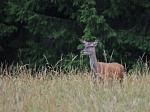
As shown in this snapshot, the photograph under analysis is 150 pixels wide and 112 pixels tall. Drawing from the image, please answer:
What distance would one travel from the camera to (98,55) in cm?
1595

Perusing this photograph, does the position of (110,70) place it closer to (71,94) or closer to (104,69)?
(104,69)

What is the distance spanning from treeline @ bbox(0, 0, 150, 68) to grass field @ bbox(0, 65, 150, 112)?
6870mm

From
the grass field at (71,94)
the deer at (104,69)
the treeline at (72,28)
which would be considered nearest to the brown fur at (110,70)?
the deer at (104,69)

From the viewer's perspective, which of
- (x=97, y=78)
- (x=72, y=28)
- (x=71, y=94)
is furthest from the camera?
(x=72, y=28)

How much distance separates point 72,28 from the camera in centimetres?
1694

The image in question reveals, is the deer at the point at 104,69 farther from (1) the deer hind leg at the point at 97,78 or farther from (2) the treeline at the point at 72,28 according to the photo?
(2) the treeline at the point at 72,28

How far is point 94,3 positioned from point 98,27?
28.5 inches

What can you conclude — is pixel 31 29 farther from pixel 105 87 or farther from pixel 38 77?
pixel 105 87

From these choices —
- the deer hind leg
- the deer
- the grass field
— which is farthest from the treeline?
the grass field

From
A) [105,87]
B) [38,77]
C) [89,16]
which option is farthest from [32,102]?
[89,16]

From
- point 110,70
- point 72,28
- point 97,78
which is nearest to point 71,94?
point 97,78

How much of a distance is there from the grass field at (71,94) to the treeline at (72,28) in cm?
687

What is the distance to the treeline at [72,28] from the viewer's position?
15961 mm

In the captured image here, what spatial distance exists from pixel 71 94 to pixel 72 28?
9452mm
